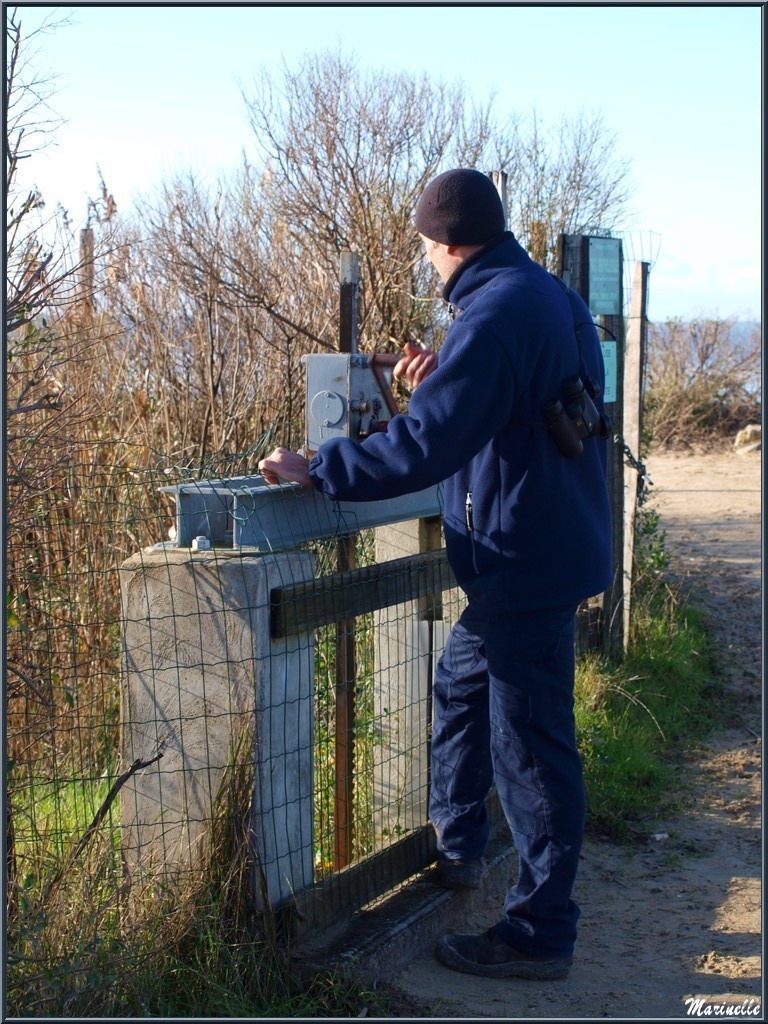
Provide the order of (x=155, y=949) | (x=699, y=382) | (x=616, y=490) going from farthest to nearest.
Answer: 1. (x=699, y=382)
2. (x=616, y=490)
3. (x=155, y=949)

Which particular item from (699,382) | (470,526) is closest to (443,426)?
(470,526)

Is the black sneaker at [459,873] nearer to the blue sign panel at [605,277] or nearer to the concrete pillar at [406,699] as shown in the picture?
the concrete pillar at [406,699]

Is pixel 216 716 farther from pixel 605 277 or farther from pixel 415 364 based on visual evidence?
pixel 605 277

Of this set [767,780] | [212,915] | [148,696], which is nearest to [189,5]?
[148,696]

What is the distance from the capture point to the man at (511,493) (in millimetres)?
3113

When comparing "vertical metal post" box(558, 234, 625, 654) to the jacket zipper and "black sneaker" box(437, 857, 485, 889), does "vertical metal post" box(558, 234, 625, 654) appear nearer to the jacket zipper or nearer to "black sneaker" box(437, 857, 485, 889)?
"black sneaker" box(437, 857, 485, 889)

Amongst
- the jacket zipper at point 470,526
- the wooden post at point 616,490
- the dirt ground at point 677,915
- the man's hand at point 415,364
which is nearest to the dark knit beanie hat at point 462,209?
the man's hand at point 415,364

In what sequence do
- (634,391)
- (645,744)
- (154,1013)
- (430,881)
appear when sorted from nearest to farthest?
(154,1013)
(430,881)
(645,744)
(634,391)

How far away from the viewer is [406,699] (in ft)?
13.5

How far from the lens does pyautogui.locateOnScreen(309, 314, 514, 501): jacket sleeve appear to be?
3070mm

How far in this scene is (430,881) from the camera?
3861 mm

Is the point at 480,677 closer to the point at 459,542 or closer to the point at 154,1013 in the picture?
the point at 459,542

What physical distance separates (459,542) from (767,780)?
4.72 feet

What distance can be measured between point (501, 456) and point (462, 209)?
2.34ft
